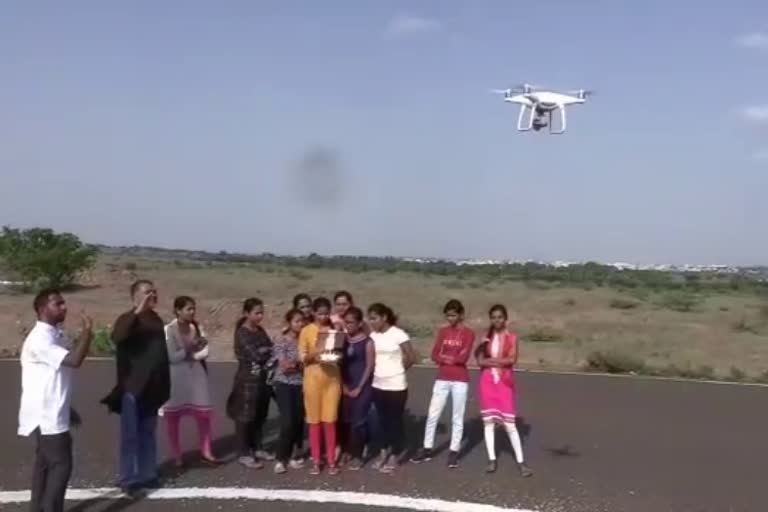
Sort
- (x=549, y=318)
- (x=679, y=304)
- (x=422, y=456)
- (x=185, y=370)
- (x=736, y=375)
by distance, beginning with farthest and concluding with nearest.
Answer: (x=679, y=304)
(x=549, y=318)
(x=736, y=375)
(x=422, y=456)
(x=185, y=370)

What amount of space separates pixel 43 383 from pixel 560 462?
5.19 meters

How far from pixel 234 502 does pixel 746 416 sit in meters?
8.34

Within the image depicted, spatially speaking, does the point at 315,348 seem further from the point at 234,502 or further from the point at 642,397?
the point at 642,397

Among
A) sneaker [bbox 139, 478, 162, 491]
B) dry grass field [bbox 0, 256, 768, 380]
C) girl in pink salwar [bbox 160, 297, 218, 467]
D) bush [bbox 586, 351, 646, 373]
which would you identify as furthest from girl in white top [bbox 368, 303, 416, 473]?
dry grass field [bbox 0, 256, 768, 380]

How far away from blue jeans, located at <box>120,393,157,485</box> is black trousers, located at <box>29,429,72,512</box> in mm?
1116

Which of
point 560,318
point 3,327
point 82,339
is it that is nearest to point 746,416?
point 82,339

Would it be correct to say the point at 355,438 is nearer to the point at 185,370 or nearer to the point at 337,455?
the point at 337,455

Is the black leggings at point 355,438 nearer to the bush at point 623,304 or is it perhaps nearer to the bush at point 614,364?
the bush at point 614,364

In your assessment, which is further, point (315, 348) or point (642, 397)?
point (642, 397)

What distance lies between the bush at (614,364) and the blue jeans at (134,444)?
42.4 feet

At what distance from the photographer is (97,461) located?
9547 mm

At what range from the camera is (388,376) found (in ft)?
30.6

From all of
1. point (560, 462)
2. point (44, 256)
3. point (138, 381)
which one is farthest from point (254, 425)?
point (44, 256)

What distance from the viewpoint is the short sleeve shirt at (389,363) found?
30.6 ft
